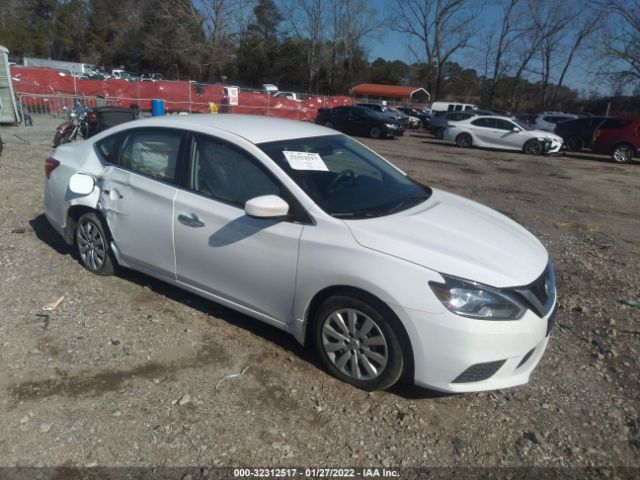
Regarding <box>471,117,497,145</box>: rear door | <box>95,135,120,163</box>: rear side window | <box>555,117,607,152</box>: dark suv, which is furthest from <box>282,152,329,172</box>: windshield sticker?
<box>555,117,607,152</box>: dark suv

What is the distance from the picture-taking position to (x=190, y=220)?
11.4 ft

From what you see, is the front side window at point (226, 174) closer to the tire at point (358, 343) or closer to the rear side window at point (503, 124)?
the tire at point (358, 343)

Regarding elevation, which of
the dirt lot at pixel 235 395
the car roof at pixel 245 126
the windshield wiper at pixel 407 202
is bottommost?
the dirt lot at pixel 235 395

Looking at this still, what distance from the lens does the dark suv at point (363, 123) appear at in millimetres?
21203

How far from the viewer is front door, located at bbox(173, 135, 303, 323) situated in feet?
10.3

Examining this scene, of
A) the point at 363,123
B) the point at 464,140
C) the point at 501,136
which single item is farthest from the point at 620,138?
the point at 363,123

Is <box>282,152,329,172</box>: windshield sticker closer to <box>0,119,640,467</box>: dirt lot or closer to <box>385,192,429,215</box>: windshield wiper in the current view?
<box>385,192,429,215</box>: windshield wiper

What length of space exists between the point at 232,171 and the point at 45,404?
1.86 meters

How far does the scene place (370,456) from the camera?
2.55 metres

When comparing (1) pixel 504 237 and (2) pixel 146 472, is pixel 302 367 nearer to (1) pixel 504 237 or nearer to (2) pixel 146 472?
(2) pixel 146 472

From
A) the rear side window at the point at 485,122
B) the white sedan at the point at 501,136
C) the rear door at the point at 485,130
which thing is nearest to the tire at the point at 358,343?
the white sedan at the point at 501,136

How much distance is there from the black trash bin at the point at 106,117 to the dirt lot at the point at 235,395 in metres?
6.89

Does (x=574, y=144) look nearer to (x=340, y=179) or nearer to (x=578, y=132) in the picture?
(x=578, y=132)

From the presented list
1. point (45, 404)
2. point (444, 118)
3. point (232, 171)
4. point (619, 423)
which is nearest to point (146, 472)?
point (45, 404)
